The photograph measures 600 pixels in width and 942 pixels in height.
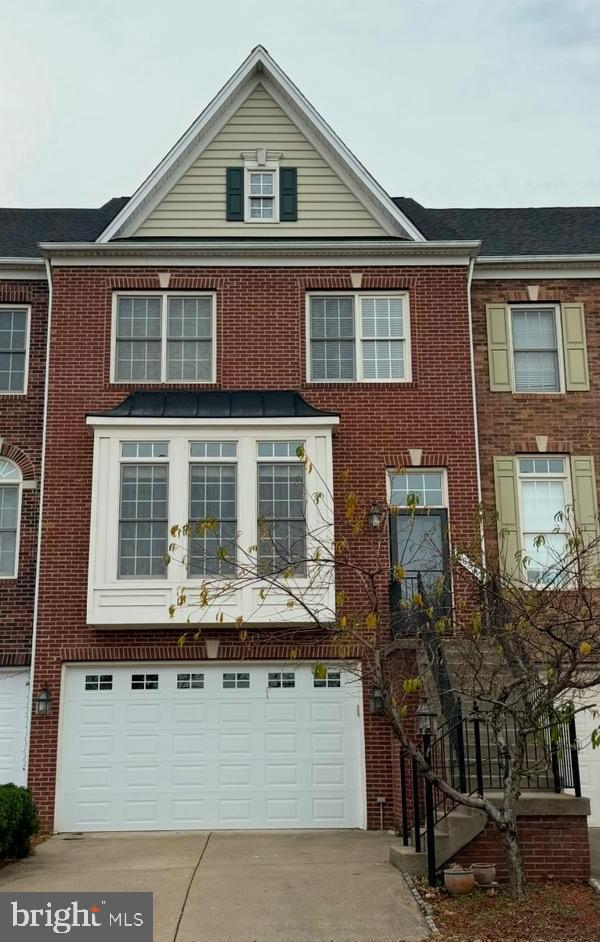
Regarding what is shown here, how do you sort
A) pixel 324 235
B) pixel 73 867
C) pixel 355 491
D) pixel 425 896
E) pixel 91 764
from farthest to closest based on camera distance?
1. pixel 324 235
2. pixel 355 491
3. pixel 91 764
4. pixel 73 867
5. pixel 425 896

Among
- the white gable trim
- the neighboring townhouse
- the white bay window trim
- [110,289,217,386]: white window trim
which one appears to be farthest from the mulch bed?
the white gable trim

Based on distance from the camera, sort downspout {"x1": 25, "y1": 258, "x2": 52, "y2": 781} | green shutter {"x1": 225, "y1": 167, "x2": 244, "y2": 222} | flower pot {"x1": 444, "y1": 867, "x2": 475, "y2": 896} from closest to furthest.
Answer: flower pot {"x1": 444, "y1": 867, "x2": 475, "y2": 896}, downspout {"x1": 25, "y1": 258, "x2": 52, "y2": 781}, green shutter {"x1": 225, "y1": 167, "x2": 244, "y2": 222}

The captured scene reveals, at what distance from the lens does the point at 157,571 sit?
15.2m

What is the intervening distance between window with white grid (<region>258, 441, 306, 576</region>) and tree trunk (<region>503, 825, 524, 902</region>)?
20.3ft

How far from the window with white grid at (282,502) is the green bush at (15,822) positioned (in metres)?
4.79

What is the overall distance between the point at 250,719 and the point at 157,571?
2618 millimetres

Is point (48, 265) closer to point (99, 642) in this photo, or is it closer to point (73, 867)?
point (99, 642)

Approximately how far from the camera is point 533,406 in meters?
17.1

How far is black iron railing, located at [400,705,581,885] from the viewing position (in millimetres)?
10102

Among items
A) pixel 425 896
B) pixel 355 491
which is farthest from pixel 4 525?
pixel 425 896

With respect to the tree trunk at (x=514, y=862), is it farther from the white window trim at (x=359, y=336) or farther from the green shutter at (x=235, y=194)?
the green shutter at (x=235, y=194)

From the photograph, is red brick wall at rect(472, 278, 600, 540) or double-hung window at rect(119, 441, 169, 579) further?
red brick wall at rect(472, 278, 600, 540)

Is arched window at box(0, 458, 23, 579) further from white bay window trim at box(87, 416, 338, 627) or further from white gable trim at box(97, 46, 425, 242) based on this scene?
white gable trim at box(97, 46, 425, 242)

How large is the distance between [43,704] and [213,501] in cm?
389
